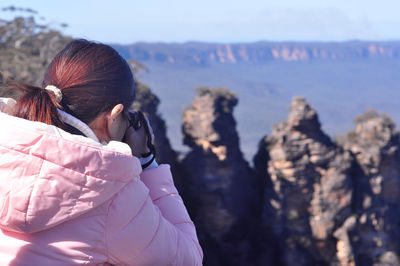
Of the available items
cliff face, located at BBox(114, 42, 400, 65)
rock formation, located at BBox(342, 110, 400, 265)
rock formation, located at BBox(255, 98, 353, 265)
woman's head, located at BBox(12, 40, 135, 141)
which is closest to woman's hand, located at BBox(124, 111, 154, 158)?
woman's head, located at BBox(12, 40, 135, 141)

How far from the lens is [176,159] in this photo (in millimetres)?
16141

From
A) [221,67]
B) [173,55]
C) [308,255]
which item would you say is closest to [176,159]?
[308,255]

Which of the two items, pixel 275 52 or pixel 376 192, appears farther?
pixel 275 52

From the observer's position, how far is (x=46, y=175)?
50.4 inches

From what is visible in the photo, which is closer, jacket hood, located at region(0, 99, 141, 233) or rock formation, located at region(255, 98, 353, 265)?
jacket hood, located at region(0, 99, 141, 233)

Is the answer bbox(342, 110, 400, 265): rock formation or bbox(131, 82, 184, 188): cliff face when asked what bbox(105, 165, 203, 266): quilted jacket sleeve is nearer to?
bbox(131, 82, 184, 188): cliff face

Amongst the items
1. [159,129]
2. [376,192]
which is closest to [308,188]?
[376,192]

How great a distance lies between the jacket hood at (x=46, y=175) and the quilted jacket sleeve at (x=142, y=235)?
0.23ft

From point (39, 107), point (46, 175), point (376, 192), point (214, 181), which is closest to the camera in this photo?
point (46, 175)

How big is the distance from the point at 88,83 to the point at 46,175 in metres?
0.33

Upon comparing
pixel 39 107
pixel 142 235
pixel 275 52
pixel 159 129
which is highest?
pixel 39 107

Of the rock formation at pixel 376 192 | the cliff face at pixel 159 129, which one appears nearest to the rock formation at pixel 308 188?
the rock formation at pixel 376 192

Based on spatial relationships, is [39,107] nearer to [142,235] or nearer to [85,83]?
[85,83]

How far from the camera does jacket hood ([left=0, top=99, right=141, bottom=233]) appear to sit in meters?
1.28
